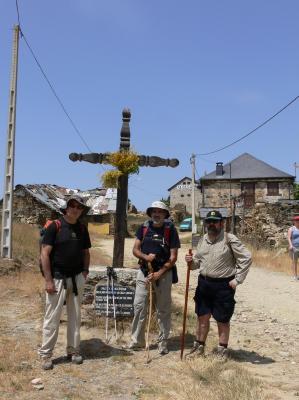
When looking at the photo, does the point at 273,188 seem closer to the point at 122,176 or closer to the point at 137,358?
the point at 122,176

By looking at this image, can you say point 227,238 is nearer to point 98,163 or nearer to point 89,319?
point 89,319

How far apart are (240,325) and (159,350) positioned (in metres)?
2.70

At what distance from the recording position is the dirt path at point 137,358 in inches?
187

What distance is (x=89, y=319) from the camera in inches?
279

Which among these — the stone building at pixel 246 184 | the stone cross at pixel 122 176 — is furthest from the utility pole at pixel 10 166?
the stone building at pixel 246 184

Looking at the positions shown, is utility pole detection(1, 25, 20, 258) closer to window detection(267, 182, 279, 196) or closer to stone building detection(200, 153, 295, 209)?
stone building detection(200, 153, 295, 209)

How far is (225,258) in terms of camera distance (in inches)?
233

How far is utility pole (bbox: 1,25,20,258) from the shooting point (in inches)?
464

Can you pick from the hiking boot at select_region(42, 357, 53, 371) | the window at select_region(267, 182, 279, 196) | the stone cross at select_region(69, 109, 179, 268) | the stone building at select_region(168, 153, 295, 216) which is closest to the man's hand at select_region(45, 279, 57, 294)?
the hiking boot at select_region(42, 357, 53, 371)

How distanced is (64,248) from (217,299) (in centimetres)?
187

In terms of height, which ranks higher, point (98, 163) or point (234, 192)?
point (234, 192)

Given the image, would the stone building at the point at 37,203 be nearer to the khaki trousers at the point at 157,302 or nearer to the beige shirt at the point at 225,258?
the khaki trousers at the point at 157,302

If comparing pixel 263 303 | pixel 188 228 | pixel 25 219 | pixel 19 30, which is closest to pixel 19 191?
pixel 25 219

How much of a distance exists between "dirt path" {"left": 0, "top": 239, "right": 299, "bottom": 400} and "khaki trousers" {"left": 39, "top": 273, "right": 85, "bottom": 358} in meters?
0.20
